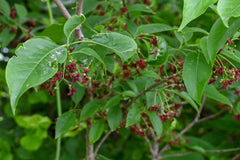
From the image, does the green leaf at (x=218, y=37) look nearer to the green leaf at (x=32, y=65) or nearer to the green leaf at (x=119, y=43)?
the green leaf at (x=119, y=43)

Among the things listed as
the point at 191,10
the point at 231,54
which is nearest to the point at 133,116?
the point at 231,54

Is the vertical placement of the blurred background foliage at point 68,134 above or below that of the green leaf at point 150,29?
below

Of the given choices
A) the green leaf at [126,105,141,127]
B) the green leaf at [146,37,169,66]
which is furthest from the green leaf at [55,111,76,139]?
the green leaf at [146,37,169,66]

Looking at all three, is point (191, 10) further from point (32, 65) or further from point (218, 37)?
point (32, 65)

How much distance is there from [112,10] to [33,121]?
771 millimetres

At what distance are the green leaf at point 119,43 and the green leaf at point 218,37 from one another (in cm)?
18

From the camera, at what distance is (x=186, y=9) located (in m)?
0.62

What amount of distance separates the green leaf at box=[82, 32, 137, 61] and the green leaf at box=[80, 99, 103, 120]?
364 millimetres

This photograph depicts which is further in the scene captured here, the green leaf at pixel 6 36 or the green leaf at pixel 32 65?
the green leaf at pixel 6 36

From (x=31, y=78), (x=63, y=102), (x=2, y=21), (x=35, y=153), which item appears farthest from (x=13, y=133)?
(x=31, y=78)

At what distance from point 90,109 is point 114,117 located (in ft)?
0.30

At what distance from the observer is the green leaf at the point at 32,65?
624 millimetres

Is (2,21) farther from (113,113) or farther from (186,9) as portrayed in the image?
(186,9)

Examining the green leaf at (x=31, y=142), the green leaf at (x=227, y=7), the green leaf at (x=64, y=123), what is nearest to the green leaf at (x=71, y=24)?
the green leaf at (x=227, y=7)
